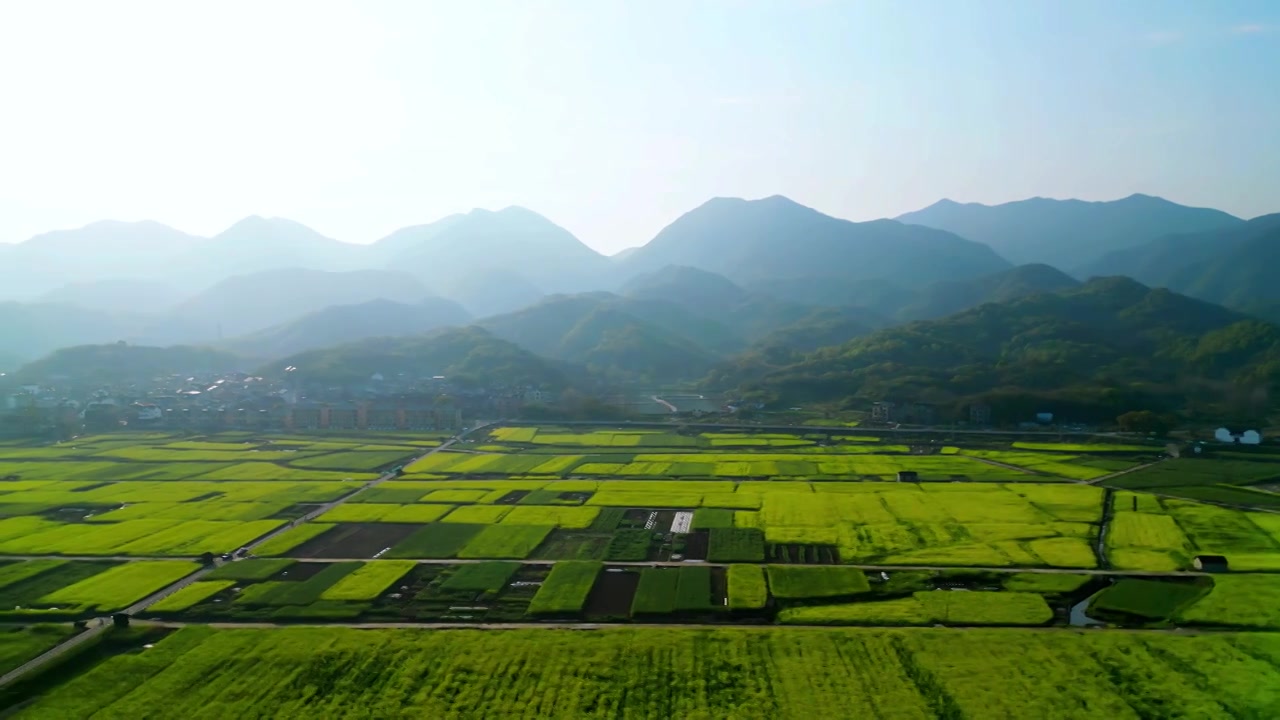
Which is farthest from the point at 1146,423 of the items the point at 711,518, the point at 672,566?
the point at 672,566

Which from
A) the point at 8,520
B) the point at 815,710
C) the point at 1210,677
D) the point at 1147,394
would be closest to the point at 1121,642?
the point at 1210,677

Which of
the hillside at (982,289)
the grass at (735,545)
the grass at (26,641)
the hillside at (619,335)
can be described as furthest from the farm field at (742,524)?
the hillside at (982,289)

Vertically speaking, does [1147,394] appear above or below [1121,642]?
above

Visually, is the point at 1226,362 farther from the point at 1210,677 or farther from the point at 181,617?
the point at 181,617

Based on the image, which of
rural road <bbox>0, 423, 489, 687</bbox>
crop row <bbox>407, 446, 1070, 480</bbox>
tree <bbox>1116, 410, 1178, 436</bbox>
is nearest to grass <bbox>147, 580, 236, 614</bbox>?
rural road <bbox>0, 423, 489, 687</bbox>

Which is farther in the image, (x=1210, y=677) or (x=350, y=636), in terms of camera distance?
(x=350, y=636)

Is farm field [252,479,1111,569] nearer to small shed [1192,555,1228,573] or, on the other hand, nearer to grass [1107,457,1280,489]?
small shed [1192,555,1228,573]
